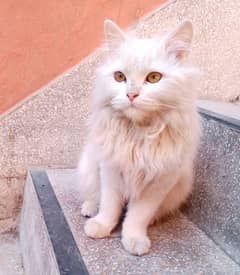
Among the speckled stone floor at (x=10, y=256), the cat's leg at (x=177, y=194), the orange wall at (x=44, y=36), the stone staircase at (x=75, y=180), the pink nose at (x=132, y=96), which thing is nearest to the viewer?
the pink nose at (x=132, y=96)

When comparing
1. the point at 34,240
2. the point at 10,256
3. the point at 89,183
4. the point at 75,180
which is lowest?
the point at 10,256

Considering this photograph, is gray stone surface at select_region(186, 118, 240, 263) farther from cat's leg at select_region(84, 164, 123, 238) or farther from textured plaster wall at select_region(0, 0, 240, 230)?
textured plaster wall at select_region(0, 0, 240, 230)

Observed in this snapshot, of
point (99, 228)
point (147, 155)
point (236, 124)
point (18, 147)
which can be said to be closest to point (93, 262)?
point (99, 228)

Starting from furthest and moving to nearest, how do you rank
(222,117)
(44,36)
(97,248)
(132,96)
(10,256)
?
(44,36) < (10,256) < (222,117) < (97,248) < (132,96)

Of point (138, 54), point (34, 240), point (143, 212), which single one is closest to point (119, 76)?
point (138, 54)

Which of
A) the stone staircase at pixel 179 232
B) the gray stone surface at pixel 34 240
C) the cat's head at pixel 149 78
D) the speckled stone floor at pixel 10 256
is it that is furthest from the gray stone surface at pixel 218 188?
the speckled stone floor at pixel 10 256

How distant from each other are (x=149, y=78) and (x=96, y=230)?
0.44 m

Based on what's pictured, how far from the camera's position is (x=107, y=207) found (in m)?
1.02

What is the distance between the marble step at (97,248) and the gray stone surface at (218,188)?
3 cm

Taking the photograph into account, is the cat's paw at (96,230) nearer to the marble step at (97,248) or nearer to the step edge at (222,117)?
the marble step at (97,248)

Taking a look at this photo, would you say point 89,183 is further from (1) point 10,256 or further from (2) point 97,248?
(1) point 10,256

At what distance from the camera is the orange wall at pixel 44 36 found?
4.97 ft

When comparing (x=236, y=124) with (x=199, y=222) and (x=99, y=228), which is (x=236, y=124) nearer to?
(x=199, y=222)

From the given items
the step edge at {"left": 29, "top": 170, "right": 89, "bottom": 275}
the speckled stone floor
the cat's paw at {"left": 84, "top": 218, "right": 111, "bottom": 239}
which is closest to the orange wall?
the step edge at {"left": 29, "top": 170, "right": 89, "bottom": 275}
